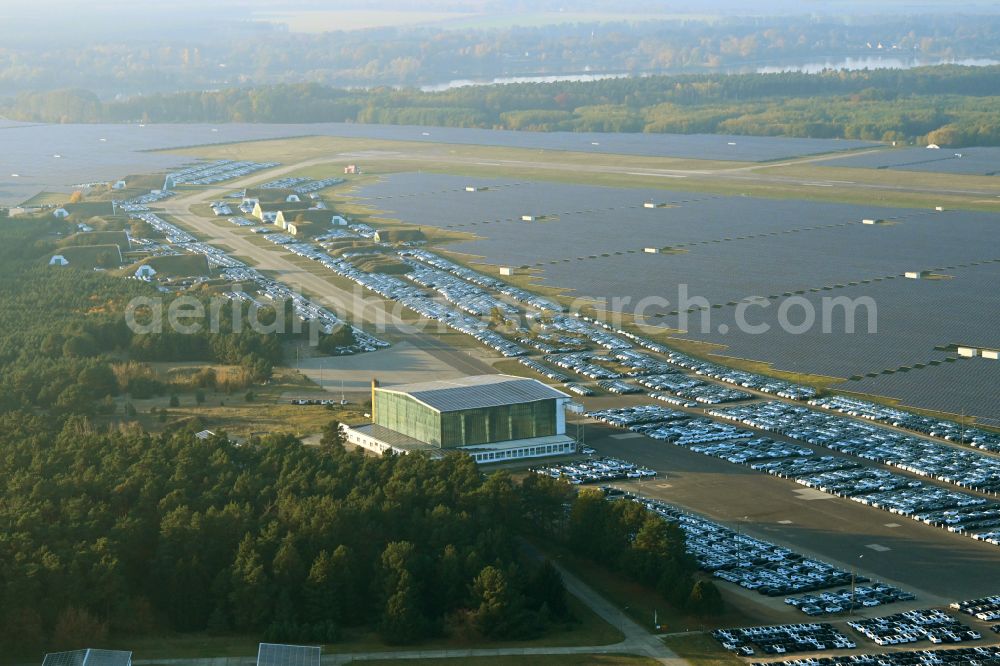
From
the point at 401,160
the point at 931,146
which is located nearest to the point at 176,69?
the point at 401,160

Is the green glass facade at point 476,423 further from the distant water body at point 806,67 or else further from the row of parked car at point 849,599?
the distant water body at point 806,67

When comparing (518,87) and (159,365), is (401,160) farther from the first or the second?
(159,365)

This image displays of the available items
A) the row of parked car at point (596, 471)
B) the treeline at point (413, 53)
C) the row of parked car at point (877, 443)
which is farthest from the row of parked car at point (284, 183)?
the treeline at point (413, 53)

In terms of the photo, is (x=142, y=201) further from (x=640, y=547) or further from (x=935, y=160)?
(x=640, y=547)

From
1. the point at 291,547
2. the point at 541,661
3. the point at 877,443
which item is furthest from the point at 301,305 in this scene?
the point at 541,661

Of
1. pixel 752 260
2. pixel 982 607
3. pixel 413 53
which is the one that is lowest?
pixel 982 607

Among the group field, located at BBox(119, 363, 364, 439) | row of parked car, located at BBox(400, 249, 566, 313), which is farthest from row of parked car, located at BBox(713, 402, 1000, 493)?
row of parked car, located at BBox(400, 249, 566, 313)

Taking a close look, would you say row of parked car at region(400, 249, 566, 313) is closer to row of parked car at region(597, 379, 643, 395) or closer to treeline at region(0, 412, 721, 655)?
row of parked car at region(597, 379, 643, 395)
